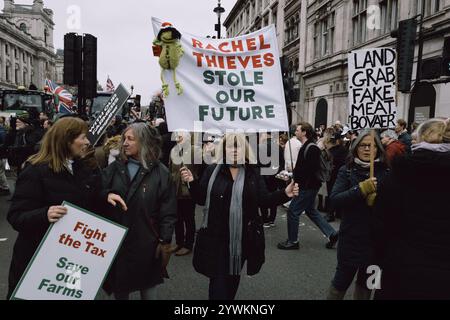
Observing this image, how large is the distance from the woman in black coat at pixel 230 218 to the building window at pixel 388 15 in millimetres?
17574

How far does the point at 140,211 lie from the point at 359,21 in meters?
21.6

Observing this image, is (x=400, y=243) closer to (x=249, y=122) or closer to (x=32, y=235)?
(x=249, y=122)

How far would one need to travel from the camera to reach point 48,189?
2.64 m

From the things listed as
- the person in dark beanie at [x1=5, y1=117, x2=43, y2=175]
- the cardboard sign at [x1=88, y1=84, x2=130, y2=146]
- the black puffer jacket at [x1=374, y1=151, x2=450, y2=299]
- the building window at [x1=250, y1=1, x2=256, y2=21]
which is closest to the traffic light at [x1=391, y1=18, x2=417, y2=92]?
the cardboard sign at [x1=88, y1=84, x2=130, y2=146]

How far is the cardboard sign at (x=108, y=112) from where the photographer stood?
485 cm

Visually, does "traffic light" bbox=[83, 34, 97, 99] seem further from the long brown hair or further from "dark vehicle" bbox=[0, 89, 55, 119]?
"dark vehicle" bbox=[0, 89, 55, 119]

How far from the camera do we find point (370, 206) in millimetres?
3449

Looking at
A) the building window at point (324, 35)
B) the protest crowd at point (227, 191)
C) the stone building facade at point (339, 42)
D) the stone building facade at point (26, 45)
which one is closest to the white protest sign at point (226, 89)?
the protest crowd at point (227, 191)

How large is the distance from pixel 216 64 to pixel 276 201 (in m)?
1.30

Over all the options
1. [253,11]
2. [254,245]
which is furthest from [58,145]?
[253,11]

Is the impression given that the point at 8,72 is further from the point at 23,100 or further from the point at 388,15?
the point at 388,15

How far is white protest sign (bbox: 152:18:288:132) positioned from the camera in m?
3.44

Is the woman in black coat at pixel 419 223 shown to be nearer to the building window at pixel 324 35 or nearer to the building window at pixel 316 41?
the building window at pixel 324 35

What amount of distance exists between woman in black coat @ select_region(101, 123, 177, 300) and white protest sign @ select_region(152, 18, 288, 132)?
43 cm
